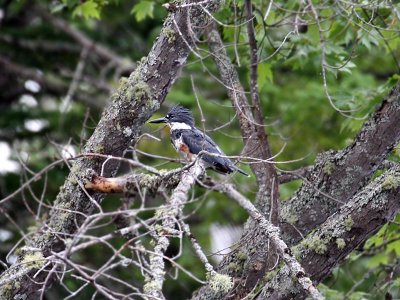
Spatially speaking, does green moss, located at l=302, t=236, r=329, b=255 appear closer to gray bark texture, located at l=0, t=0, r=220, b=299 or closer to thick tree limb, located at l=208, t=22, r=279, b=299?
thick tree limb, located at l=208, t=22, r=279, b=299

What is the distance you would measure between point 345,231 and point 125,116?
1428mm

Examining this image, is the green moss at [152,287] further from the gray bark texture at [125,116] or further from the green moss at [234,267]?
Result: the green moss at [234,267]

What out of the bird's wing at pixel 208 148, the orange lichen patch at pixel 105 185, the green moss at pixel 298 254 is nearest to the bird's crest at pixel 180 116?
the bird's wing at pixel 208 148

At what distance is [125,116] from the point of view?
4.93 metres

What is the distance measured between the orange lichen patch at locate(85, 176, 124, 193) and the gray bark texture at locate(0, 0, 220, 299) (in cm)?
6

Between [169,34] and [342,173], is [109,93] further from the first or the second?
[342,173]

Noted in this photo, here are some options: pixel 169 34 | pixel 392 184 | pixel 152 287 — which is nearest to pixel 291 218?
pixel 392 184

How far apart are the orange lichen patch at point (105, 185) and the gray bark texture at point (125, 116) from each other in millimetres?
55

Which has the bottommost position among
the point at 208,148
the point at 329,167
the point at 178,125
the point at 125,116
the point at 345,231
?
the point at 345,231

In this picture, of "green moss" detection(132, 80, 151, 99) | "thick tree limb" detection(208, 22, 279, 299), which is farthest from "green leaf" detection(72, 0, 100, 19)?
"green moss" detection(132, 80, 151, 99)

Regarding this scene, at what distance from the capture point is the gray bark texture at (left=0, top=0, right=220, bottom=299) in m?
4.91

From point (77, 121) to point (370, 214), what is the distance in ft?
17.7

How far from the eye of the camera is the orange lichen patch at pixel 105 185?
4.61 metres

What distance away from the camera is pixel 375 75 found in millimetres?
11531
